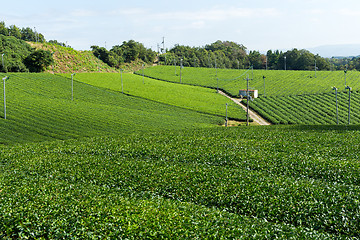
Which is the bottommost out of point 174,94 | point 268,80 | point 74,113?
point 74,113

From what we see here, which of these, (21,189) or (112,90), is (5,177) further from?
(112,90)

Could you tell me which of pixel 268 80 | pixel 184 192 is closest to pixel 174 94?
pixel 268 80

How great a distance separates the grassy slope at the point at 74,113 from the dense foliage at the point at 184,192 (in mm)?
24908

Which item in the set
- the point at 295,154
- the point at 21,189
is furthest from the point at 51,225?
the point at 295,154

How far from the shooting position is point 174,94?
115 metres

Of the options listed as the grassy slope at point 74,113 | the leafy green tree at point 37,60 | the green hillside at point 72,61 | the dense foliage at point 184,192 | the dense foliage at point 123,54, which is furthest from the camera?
the dense foliage at point 123,54

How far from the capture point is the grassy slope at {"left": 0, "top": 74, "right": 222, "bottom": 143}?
63.7 m

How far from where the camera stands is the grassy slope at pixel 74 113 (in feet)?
209

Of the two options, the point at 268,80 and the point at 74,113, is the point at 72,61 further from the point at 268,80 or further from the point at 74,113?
the point at 268,80

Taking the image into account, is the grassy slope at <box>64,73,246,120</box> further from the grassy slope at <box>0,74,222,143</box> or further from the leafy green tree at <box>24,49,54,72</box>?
the leafy green tree at <box>24,49,54,72</box>

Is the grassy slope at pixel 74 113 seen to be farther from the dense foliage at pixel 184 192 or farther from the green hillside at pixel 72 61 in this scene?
the green hillside at pixel 72 61

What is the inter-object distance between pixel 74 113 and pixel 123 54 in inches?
4351

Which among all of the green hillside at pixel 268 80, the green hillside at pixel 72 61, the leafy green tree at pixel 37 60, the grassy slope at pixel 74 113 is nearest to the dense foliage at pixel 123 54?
the green hillside at pixel 72 61

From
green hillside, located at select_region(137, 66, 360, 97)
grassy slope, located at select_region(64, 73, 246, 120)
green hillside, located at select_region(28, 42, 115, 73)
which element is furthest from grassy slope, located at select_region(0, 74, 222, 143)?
green hillside, located at select_region(137, 66, 360, 97)
